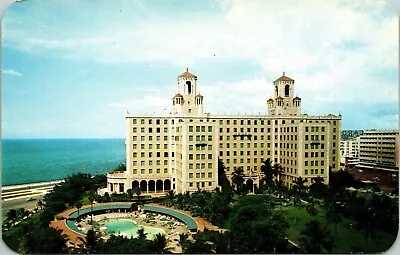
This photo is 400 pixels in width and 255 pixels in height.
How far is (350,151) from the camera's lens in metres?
8.00

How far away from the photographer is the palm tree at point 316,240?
4289 millimetres

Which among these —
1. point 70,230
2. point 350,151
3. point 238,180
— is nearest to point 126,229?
point 70,230

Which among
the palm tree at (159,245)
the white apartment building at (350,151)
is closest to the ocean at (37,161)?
the palm tree at (159,245)

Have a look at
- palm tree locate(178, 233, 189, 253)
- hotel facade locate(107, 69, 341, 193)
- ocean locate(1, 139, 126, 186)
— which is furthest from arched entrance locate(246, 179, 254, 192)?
palm tree locate(178, 233, 189, 253)

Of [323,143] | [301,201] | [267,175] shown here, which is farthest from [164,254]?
[323,143]

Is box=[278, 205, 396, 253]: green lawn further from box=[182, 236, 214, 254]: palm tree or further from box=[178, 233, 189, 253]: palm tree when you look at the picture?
box=[178, 233, 189, 253]: palm tree

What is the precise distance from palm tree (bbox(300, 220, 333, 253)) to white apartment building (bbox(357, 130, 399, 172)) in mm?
1778

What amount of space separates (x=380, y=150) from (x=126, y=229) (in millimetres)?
4355

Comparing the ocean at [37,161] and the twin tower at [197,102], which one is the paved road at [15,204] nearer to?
the ocean at [37,161]

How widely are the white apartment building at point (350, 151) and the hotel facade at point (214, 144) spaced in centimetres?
15

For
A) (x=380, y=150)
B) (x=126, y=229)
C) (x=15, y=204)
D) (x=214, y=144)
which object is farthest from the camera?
(x=214, y=144)

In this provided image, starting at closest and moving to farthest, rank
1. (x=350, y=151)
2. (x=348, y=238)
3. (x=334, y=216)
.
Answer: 1. (x=348, y=238)
2. (x=334, y=216)
3. (x=350, y=151)

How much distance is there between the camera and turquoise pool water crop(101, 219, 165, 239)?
15.8 ft

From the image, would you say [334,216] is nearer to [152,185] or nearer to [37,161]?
[37,161]
